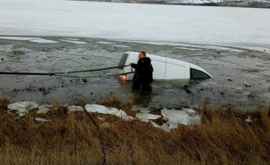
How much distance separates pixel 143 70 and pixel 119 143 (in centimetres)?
733

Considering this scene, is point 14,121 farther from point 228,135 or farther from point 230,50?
point 230,50

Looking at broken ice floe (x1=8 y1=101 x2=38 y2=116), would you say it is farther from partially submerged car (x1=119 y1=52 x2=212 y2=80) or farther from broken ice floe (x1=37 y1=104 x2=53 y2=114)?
partially submerged car (x1=119 y1=52 x2=212 y2=80)

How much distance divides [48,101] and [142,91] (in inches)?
134

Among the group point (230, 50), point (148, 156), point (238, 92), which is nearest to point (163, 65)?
point (238, 92)

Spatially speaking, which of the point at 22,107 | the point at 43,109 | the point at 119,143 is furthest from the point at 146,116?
the point at 119,143

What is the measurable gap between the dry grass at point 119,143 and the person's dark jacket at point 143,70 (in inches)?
175

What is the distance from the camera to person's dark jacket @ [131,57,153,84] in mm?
13633

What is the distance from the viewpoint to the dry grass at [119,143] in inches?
209

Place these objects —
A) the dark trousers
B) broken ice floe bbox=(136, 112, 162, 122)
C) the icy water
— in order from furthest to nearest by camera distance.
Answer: the dark trousers → the icy water → broken ice floe bbox=(136, 112, 162, 122)

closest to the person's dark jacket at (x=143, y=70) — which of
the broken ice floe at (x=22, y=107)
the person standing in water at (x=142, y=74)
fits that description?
the person standing in water at (x=142, y=74)

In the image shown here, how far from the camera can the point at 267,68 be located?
2181 centimetres

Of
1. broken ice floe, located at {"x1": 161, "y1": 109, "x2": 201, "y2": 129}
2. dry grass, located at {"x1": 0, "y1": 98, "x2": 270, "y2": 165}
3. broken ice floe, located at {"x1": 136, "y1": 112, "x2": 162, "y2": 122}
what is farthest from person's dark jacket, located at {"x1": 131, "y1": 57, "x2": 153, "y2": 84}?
dry grass, located at {"x1": 0, "y1": 98, "x2": 270, "y2": 165}

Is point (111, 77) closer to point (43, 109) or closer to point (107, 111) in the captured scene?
point (107, 111)

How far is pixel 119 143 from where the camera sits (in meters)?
6.70
